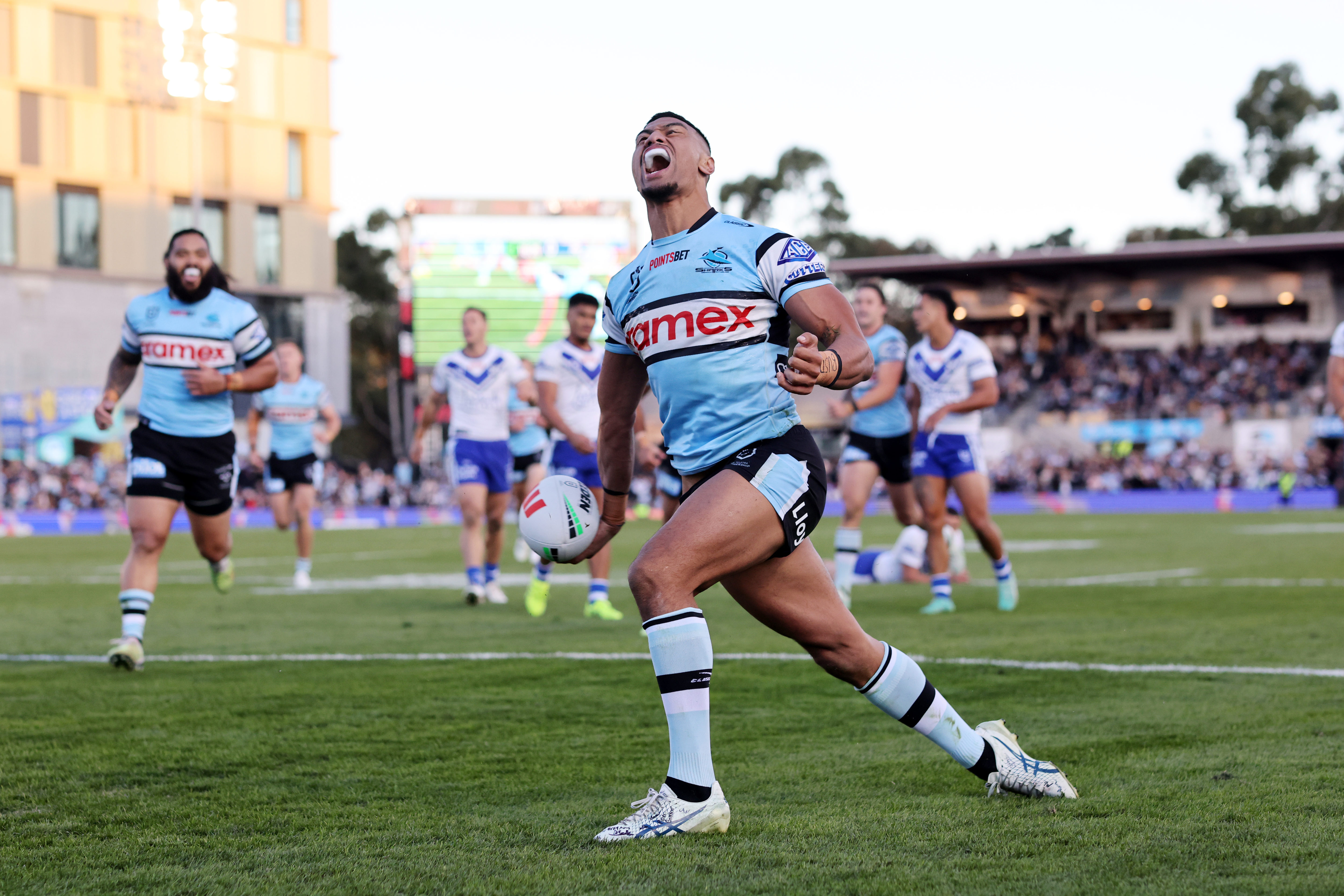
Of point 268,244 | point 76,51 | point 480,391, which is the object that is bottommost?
point 480,391

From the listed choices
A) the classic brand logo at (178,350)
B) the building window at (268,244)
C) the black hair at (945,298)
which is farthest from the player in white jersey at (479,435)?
the building window at (268,244)

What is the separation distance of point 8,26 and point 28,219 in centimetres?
722

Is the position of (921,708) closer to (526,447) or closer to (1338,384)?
(1338,384)

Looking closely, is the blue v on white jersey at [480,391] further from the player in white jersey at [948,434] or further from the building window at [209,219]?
the building window at [209,219]

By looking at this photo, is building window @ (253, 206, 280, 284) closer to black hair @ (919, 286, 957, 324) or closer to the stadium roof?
the stadium roof

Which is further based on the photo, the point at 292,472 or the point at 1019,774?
the point at 292,472

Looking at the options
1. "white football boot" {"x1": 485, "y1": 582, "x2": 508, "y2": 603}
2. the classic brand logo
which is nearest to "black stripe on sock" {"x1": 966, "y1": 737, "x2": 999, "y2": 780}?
the classic brand logo

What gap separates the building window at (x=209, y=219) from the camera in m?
53.7

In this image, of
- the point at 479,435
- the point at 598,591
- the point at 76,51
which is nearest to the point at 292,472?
the point at 479,435

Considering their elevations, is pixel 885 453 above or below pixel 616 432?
below

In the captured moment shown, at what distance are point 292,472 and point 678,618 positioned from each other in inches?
427

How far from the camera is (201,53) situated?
31.7m

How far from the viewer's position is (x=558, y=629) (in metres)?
9.59

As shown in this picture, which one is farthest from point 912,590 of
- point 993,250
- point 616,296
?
point 993,250
